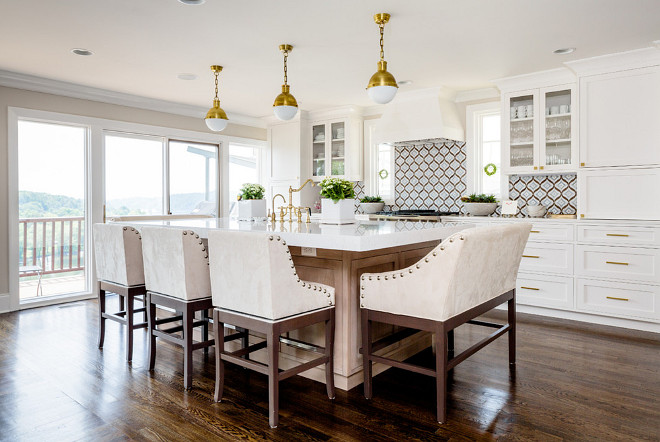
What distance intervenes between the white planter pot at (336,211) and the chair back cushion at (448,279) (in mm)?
740

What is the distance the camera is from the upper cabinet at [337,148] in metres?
6.25

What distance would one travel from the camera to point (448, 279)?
7.02ft

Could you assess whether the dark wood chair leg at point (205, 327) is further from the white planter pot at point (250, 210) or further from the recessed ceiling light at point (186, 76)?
the recessed ceiling light at point (186, 76)

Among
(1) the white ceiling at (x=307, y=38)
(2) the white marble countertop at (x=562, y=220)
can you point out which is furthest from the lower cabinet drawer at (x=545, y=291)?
(1) the white ceiling at (x=307, y=38)

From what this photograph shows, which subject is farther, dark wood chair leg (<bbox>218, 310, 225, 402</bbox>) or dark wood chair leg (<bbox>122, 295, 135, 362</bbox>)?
dark wood chair leg (<bbox>122, 295, 135, 362</bbox>)

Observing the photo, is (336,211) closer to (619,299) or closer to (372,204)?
(619,299)

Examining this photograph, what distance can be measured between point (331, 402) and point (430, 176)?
392 centimetres

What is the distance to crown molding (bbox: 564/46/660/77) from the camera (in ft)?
12.8

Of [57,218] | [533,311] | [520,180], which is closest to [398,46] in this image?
[520,180]

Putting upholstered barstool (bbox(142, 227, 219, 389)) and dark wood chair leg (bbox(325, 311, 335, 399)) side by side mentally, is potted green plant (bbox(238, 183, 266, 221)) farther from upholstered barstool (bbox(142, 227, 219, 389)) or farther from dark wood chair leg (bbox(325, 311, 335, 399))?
dark wood chair leg (bbox(325, 311, 335, 399))

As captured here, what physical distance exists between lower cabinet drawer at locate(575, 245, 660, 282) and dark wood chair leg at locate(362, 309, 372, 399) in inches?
109

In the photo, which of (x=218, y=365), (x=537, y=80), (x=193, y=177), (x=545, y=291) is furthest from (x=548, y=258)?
(x=193, y=177)

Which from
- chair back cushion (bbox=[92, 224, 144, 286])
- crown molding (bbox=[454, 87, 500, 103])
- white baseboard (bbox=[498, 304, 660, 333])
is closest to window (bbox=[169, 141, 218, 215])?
chair back cushion (bbox=[92, 224, 144, 286])

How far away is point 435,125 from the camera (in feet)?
16.7
